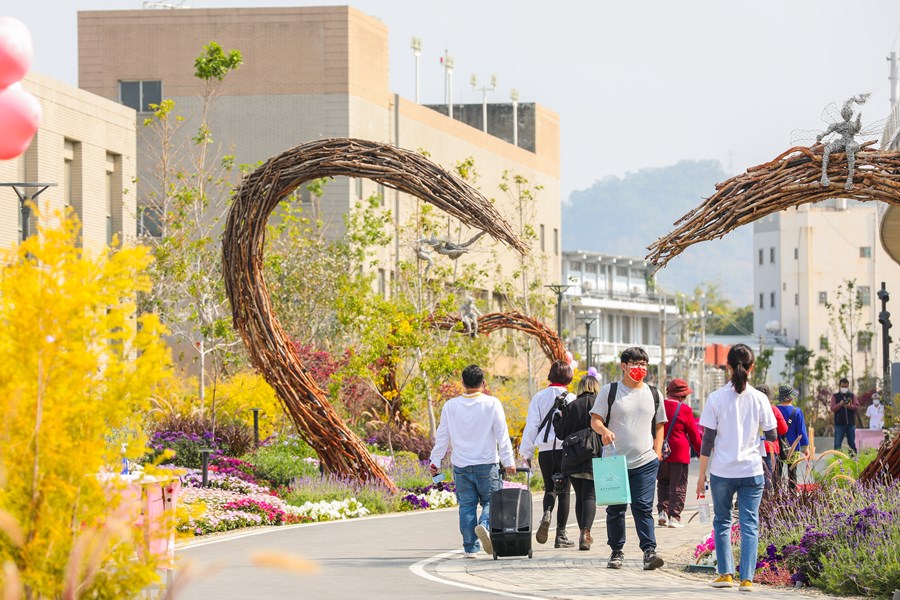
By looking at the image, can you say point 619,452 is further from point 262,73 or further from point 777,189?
point 262,73

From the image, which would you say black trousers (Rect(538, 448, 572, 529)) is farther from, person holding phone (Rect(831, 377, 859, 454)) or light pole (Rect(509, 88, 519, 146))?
light pole (Rect(509, 88, 519, 146))

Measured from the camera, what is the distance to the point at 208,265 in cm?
3825

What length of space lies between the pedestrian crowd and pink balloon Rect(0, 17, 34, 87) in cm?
574

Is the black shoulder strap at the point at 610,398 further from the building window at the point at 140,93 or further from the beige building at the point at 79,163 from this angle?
the building window at the point at 140,93

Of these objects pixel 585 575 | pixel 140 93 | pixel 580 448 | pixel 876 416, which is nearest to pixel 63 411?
pixel 585 575

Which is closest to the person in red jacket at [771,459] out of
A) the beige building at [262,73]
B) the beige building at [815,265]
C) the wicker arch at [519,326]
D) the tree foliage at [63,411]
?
the tree foliage at [63,411]

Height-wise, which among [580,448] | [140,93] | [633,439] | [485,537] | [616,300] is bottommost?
[485,537]

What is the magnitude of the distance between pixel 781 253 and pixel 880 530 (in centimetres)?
9990

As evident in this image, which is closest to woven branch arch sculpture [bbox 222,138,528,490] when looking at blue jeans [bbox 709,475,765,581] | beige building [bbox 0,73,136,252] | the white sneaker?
the white sneaker

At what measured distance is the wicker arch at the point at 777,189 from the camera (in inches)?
515

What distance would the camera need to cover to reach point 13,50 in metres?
7.86

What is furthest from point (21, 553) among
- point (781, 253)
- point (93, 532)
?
point (781, 253)

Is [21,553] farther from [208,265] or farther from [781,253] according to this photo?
[781,253]

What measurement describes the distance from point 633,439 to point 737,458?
53.7 inches
